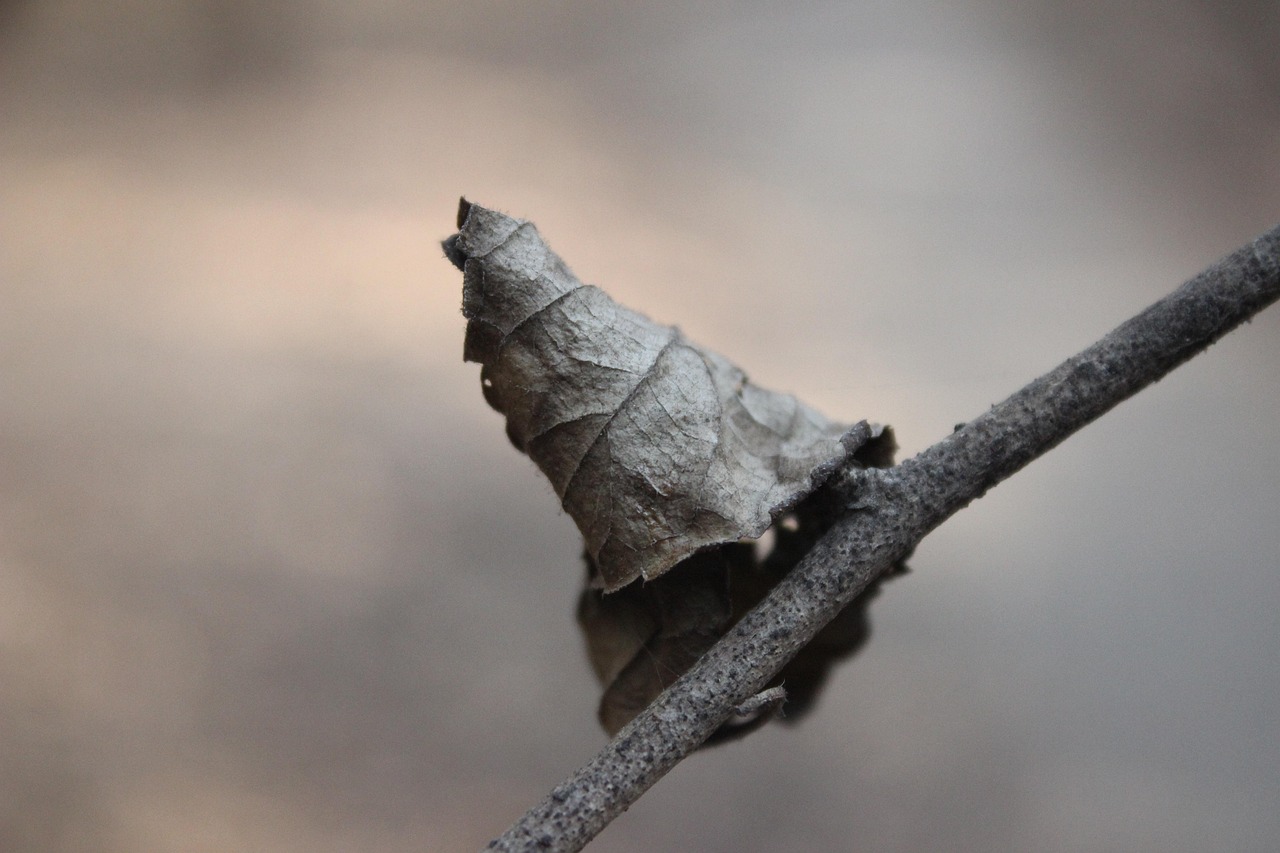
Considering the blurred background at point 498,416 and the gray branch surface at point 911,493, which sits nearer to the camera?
the gray branch surface at point 911,493

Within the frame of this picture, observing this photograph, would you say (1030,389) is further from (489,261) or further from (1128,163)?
(1128,163)

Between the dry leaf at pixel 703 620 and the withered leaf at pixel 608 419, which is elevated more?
the withered leaf at pixel 608 419

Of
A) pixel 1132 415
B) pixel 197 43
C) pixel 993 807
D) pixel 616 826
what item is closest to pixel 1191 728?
pixel 993 807

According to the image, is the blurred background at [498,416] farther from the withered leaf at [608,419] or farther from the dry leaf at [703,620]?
the withered leaf at [608,419]

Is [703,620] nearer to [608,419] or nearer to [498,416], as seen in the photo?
[608,419]

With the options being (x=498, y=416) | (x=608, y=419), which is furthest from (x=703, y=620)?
(x=498, y=416)

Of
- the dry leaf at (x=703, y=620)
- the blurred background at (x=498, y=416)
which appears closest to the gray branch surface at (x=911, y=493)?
the dry leaf at (x=703, y=620)
